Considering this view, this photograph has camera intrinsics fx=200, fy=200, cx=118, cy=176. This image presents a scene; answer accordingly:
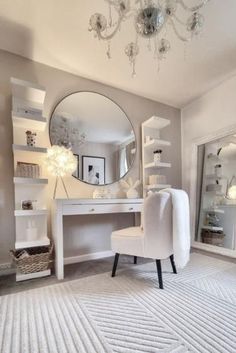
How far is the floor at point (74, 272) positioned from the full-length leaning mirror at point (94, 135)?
984mm

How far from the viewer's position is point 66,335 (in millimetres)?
1113

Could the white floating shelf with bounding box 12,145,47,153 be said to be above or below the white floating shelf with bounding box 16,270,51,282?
above

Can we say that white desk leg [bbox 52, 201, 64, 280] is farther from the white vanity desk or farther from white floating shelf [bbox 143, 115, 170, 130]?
white floating shelf [bbox 143, 115, 170, 130]

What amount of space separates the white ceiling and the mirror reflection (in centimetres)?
93

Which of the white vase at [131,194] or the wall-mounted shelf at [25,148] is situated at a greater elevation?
the wall-mounted shelf at [25,148]

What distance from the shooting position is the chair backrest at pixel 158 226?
1706mm

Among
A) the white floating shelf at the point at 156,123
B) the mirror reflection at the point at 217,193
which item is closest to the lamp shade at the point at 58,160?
the white floating shelf at the point at 156,123

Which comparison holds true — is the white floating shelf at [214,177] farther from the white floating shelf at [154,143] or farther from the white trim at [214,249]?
the white trim at [214,249]

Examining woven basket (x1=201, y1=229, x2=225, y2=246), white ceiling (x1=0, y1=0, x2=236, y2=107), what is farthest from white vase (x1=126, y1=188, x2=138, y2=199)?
white ceiling (x1=0, y1=0, x2=236, y2=107)

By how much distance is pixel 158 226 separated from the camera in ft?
5.59

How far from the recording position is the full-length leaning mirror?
2457 mm

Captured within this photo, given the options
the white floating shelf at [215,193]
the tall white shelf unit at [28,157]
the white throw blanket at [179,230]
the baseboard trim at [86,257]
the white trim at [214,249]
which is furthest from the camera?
the white floating shelf at [215,193]

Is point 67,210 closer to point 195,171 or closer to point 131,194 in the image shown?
point 131,194

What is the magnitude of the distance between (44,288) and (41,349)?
28.9 inches
